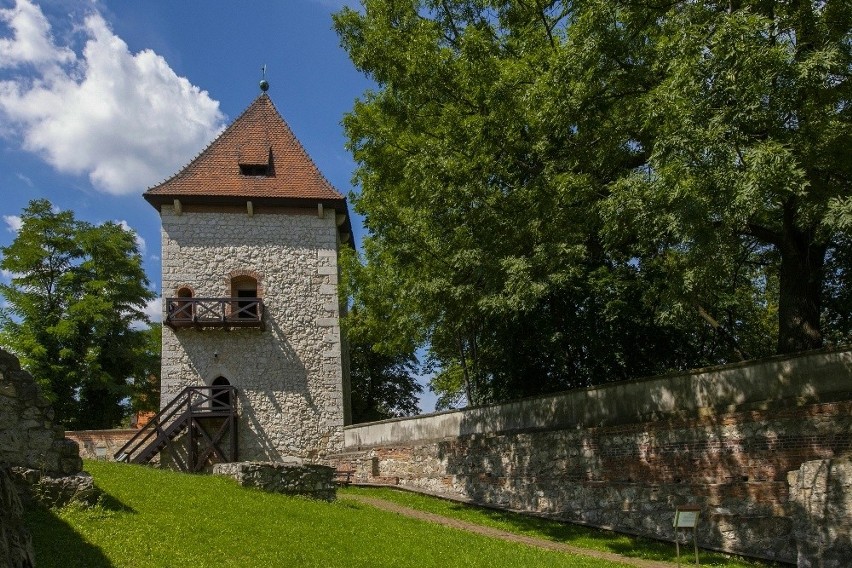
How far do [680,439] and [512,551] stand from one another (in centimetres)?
341

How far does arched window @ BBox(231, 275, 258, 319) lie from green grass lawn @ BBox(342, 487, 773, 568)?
20.1 feet

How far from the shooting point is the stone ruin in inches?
346

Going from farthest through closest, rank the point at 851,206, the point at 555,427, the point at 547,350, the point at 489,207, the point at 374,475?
the point at 374,475, the point at 547,350, the point at 555,427, the point at 489,207, the point at 851,206

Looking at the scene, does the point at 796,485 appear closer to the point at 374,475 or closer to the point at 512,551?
the point at 512,551

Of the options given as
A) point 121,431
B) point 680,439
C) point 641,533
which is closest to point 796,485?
point 680,439

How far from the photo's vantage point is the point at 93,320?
2358 cm

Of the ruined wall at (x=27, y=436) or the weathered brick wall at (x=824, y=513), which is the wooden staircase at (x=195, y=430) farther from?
the weathered brick wall at (x=824, y=513)

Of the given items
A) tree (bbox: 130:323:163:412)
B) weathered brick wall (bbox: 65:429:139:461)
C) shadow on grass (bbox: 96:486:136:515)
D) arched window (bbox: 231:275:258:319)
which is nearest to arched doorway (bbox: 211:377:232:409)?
arched window (bbox: 231:275:258:319)

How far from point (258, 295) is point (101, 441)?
533 cm

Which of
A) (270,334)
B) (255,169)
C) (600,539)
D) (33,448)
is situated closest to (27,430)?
(33,448)

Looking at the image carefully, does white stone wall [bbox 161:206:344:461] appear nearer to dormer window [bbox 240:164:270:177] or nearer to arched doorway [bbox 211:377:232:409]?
arched doorway [bbox 211:377:232:409]

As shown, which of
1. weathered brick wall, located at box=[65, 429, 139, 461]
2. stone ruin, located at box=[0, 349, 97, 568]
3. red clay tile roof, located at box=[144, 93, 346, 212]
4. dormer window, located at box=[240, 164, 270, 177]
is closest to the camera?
stone ruin, located at box=[0, 349, 97, 568]

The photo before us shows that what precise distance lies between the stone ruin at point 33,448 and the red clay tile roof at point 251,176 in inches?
465

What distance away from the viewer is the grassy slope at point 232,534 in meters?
7.59
